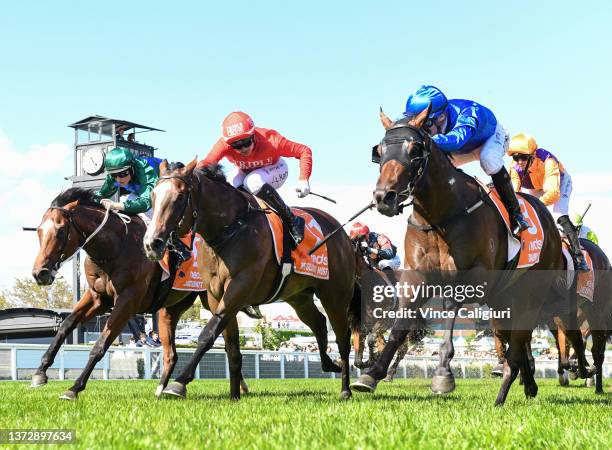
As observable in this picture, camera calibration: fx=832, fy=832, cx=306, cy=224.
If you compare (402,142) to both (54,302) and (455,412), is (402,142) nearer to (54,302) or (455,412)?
(455,412)

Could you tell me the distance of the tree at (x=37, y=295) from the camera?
63.9 m

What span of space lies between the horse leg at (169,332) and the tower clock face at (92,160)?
65.9 m

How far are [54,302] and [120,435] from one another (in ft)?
214

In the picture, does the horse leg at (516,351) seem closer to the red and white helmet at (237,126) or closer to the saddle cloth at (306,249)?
the saddle cloth at (306,249)

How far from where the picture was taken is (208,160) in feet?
25.9

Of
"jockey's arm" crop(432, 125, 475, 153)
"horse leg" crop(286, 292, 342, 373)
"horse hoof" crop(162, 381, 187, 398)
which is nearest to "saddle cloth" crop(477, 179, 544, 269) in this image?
"jockey's arm" crop(432, 125, 475, 153)

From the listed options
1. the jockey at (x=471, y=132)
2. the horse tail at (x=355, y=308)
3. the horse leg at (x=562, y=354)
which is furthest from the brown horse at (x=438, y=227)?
the horse leg at (x=562, y=354)

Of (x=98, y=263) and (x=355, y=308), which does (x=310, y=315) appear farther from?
(x=98, y=263)

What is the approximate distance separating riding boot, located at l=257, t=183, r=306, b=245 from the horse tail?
94.5 inches

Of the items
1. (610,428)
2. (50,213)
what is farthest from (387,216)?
(50,213)

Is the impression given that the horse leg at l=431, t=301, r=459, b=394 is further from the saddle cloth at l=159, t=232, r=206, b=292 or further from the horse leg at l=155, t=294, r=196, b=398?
the saddle cloth at l=159, t=232, r=206, b=292

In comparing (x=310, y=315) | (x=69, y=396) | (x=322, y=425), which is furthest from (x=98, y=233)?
(x=322, y=425)

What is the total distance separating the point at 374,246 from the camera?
46.2ft

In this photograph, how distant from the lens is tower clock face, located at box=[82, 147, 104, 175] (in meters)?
73.8
